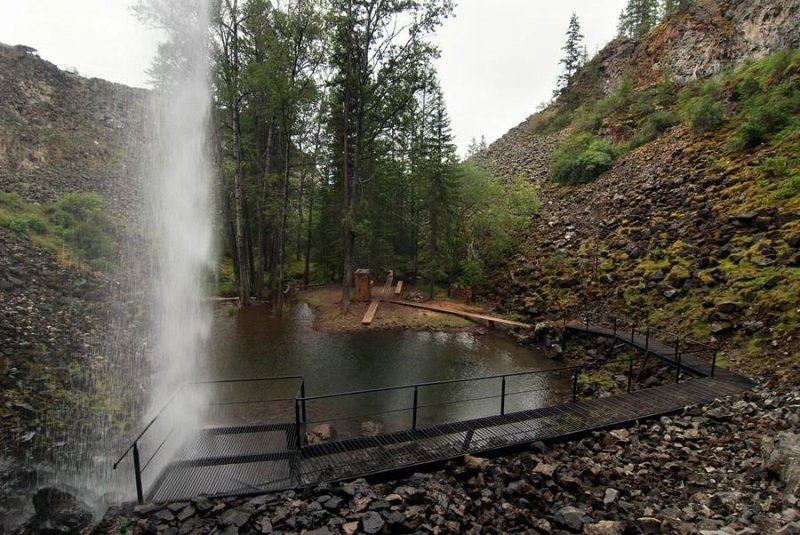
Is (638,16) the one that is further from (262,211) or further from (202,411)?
(202,411)

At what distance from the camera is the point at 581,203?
20.6 meters

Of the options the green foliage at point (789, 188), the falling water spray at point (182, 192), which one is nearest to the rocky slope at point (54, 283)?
the falling water spray at point (182, 192)

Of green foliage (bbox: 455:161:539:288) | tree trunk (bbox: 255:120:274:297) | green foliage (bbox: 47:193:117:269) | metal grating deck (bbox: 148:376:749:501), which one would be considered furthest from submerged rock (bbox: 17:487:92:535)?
green foliage (bbox: 455:161:539:288)

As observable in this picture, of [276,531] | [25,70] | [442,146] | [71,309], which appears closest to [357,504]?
[276,531]

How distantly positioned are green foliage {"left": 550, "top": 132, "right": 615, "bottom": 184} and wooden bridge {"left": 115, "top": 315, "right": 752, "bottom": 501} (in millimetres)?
15658

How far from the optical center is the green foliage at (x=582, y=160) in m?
22.2

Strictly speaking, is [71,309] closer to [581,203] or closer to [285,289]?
[285,289]

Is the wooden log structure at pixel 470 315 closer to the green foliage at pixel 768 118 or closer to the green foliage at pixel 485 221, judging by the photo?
the green foliage at pixel 485 221

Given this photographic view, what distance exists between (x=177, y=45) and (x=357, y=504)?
1384cm

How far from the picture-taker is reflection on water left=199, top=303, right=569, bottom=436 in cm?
852

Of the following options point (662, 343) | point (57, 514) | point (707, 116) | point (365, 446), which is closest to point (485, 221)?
point (707, 116)

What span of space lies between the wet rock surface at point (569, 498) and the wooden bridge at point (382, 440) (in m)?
0.31

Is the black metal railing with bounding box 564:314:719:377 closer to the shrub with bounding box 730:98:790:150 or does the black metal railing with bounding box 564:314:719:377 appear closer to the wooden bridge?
the wooden bridge

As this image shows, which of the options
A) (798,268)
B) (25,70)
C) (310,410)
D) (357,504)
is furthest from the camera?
(25,70)
